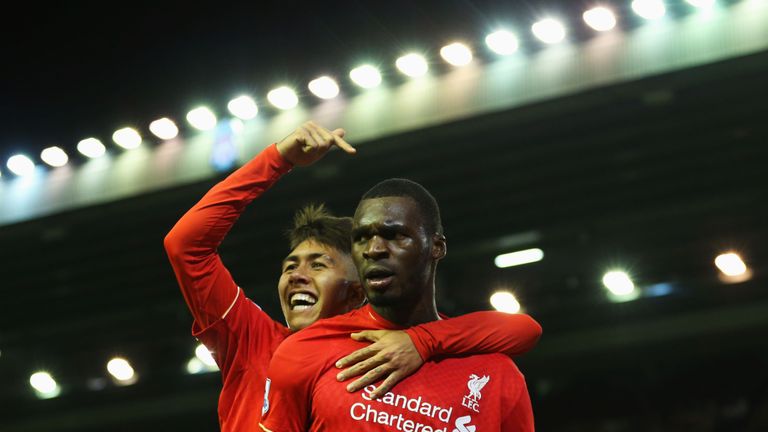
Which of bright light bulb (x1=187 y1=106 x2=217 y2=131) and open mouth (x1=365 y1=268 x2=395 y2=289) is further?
bright light bulb (x1=187 y1=106 x2=217 y2=131)

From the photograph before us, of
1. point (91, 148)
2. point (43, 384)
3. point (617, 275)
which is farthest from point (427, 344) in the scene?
point (43, 384)

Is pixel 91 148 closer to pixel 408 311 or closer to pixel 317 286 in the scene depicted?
pixel 317 286

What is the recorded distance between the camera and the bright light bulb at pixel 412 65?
7.71m

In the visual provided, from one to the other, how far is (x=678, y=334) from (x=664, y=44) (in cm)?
442

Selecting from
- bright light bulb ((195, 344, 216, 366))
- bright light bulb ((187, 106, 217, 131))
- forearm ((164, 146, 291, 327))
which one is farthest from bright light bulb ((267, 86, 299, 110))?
forearm ((164, 146, 291, 327))

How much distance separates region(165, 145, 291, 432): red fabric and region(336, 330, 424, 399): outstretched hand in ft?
2.18

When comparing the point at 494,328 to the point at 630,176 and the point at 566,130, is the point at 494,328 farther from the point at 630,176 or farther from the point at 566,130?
the point at 630,176

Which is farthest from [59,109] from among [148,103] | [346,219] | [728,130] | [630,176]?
[346,219]

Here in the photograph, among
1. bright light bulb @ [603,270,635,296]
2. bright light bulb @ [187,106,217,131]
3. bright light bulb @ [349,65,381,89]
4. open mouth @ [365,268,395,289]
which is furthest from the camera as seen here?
bright light bulb @ [603,270,635,296]

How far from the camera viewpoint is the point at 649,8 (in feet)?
23.1

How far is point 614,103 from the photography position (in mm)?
7535

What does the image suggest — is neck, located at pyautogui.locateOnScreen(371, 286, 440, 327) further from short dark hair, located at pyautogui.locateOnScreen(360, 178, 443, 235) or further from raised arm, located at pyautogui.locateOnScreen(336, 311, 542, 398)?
short dark hair, located at pyautogui.locateOnScreen(360, 178, 443, 235)

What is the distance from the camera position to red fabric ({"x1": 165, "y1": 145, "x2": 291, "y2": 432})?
112 inches

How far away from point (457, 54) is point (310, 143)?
5.21 meters
